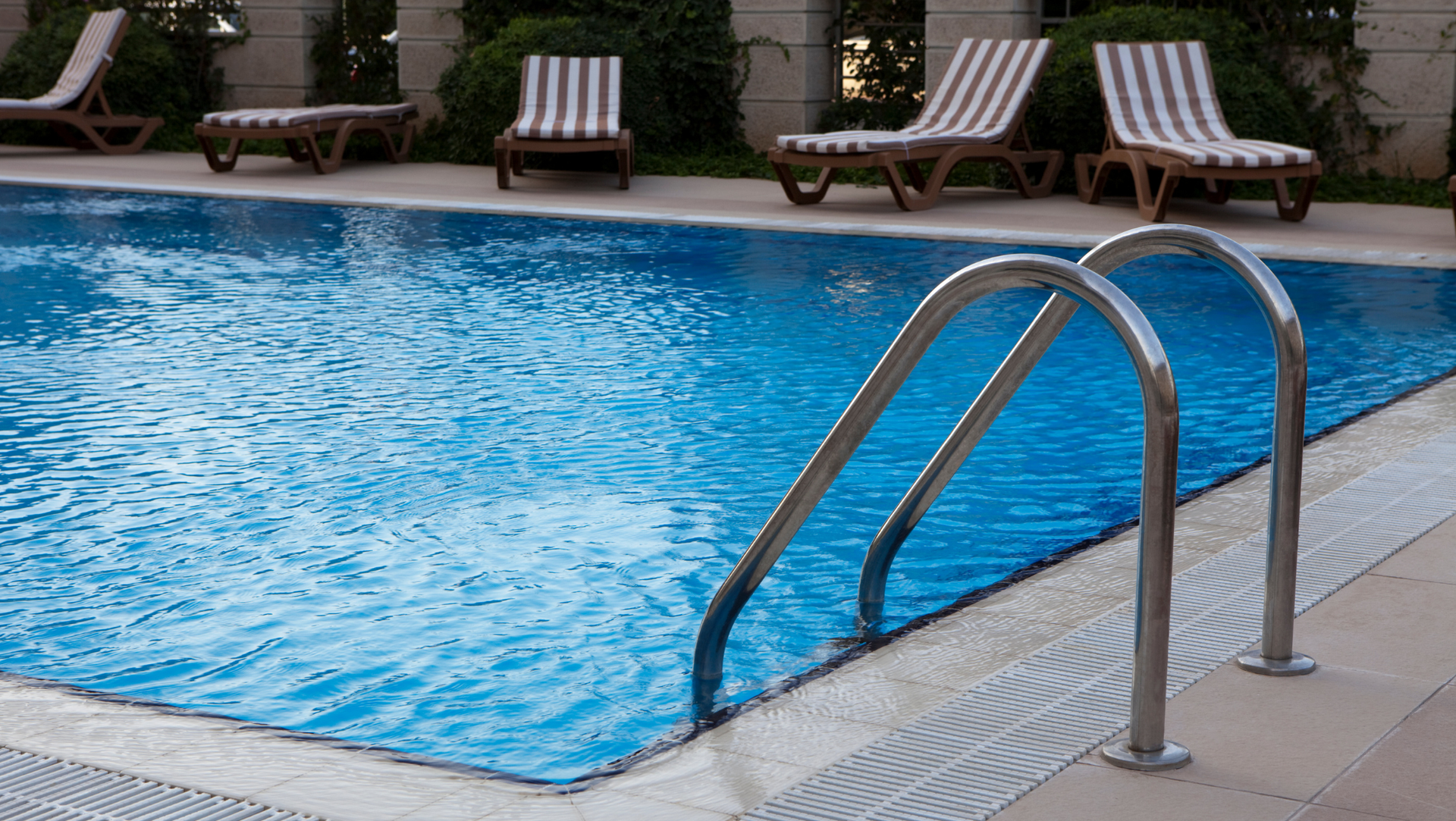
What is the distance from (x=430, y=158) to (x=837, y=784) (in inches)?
521

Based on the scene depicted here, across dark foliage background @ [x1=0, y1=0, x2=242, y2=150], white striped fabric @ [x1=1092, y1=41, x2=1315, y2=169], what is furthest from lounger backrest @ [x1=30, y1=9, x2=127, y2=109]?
white striped fabric @ [x1=1092, y1=41, x2=1315, y2=169]

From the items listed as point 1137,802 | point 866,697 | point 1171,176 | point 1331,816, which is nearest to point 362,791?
point 866,697

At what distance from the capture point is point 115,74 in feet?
52.1

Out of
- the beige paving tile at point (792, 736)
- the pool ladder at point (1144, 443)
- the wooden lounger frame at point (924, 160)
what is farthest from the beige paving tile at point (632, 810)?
the wooden lounger frame at point (924, 160)

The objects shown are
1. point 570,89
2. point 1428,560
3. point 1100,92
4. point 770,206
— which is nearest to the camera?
point 1428,560

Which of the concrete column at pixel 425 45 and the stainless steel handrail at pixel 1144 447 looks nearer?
the stainless steel handrail at pixel 1144 447

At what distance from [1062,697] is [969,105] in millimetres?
9376

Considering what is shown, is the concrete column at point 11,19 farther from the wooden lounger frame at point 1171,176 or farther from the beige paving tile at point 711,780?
the beige paving tile at point 711,780

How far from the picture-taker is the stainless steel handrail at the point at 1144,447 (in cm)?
229

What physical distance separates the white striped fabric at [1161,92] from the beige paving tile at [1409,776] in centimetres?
827

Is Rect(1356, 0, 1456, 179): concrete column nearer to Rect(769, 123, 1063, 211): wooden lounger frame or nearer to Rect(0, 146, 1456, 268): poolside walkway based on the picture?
Rect(0, 146, 1456, 268): poolside walkway

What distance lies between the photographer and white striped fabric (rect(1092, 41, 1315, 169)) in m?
10.6

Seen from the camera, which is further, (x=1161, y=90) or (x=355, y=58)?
(x=355, y=58)

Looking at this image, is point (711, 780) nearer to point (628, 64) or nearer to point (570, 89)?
point (570, 89)
